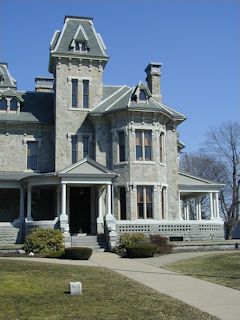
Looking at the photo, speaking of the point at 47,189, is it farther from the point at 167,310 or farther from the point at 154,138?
the point at 167,310

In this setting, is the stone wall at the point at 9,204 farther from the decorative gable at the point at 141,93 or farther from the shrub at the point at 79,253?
the shrub at the point at 79,253

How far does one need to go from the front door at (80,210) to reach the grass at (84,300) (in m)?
15.8

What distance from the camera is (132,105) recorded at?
1174 inches

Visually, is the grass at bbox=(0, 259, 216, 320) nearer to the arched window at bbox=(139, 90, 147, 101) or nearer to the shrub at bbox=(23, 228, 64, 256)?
the shrub at bbox=(23, 228, 64, 256)

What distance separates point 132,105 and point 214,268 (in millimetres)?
15681

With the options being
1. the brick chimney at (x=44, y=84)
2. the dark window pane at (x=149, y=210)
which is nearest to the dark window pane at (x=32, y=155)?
the brick chimney at (x=44, y=84)

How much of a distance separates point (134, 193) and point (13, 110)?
11191mm

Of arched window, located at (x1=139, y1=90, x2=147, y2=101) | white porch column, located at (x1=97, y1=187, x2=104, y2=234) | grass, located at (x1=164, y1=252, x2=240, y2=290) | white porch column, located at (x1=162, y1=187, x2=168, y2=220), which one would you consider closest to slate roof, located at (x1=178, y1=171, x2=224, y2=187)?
white porch column, located at (x1=162, y1=187, x2=168, y2=220)

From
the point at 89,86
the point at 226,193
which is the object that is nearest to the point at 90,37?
the point at 89,86

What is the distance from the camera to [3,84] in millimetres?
36000

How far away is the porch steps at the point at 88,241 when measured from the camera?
25.6 meters

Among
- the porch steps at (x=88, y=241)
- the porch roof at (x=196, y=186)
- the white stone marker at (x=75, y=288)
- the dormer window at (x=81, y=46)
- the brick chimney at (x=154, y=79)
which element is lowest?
the white stone marker at (x=75, y=288)

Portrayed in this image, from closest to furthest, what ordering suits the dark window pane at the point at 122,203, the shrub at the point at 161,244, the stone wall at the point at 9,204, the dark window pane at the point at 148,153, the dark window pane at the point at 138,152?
the shrub at the point at 161,244
the dark window pane at the point at 122,203
the dark window pane at the point at 138,152
the dark window pane at the point at 148,153
the stone wall at the point at 9,204

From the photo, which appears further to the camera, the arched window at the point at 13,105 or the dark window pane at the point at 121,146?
the arched window at the point at 13,105
